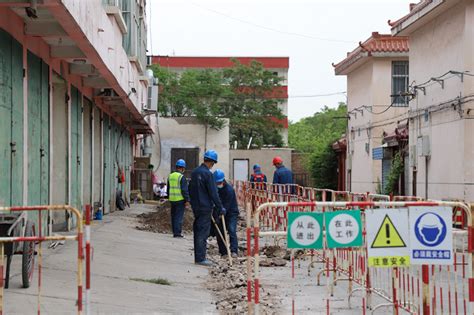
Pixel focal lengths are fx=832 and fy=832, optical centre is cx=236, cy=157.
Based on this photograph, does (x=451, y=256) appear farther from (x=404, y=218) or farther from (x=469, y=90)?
(x=469, y=90)

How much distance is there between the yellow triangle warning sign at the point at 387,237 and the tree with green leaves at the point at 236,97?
4701 cm

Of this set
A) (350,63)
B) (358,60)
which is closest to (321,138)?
(350,63)

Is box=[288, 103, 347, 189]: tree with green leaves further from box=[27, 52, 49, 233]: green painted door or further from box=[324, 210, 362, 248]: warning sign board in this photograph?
box=[324, 210, 362, 248]: warning sign board

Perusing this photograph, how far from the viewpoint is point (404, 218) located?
23.9 feet

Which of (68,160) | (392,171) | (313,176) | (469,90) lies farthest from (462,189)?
(313,176)

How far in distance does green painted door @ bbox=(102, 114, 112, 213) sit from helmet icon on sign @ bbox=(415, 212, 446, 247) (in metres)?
17.6

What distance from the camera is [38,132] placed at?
558 inches

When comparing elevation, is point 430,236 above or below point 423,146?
below

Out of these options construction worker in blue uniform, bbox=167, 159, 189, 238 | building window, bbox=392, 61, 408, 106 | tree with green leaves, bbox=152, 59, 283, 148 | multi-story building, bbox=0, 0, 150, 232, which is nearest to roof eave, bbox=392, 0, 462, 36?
building window, bbox=392, 61, 408, 106

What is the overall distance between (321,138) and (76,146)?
55571 millimetres

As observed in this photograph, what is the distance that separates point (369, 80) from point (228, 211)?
20441 mm

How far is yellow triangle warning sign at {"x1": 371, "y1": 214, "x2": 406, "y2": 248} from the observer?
23.9ft

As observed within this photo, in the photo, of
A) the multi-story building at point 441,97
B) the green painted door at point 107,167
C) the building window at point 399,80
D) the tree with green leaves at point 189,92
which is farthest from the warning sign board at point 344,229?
the tree with green leaves at point 189,92

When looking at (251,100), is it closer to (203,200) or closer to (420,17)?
(420,17)
